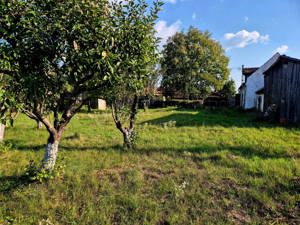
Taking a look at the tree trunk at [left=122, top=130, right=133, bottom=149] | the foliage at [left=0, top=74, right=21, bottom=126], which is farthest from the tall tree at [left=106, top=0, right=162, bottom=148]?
the tree trunk at [left=122, top=130, right=133, bottom=149]

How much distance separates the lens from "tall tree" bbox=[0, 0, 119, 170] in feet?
10.6

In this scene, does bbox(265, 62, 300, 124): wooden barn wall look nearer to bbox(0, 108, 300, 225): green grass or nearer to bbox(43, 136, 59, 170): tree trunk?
bbox(0, 108, 300, 225): green grass

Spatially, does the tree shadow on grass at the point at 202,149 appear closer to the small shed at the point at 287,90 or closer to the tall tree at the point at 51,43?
the tall tree at the point at 51,43

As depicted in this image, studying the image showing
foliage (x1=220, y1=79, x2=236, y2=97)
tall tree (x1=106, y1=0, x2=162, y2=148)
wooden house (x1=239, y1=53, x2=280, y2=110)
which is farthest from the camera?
foliage (x1=220, y1=79, x2=236, y2=97)

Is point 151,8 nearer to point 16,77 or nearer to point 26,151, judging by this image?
point 16,77

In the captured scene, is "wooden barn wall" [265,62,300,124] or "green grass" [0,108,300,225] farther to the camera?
"wooden barn wall" [265,62,300,124]

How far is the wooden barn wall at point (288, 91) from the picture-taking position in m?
11.6

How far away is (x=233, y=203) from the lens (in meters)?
3.64

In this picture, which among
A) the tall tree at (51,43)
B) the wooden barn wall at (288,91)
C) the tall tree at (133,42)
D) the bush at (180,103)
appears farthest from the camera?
the bush at (180,103)

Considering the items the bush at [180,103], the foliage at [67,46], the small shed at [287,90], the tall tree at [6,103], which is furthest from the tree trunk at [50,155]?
the bush at [180,103]

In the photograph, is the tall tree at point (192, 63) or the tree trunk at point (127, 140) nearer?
the tree trunk at point (127, 140)

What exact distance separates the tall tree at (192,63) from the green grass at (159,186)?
75.9 feet

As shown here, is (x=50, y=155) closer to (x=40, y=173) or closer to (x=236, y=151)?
(x=40, y=173)

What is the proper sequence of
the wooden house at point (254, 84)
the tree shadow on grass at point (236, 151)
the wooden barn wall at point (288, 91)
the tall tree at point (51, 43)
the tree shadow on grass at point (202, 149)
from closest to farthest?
the tall tree at point (51, 43)
the tree shadow on grass at point (236, 151)
the tree shadow on grass at point (202, 149)
the wooden barn wall at point (288, 91)
the wooden house at point (254, 84)
